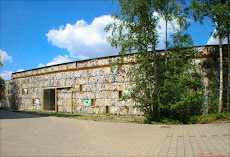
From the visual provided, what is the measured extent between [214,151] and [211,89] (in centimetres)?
661

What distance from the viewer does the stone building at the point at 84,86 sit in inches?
516

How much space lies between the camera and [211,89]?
10602mm

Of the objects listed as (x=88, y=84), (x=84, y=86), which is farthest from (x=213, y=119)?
(x=84, y=86)

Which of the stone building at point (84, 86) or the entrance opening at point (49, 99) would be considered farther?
the entrance opening at point (49, 99)

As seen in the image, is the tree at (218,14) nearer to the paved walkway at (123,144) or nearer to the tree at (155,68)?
the tree at (155,68)

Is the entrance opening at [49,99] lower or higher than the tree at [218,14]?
lower

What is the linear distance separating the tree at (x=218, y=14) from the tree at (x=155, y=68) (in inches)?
44.3

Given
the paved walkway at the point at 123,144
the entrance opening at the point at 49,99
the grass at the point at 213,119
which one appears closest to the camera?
the paved walkway at the point at 123,144

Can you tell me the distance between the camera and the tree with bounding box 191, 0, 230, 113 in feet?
30.1

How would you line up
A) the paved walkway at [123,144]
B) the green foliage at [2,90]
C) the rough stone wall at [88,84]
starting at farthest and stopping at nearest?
1. the green foliage at [2,90]
2. the rough stone wall at [88,84]
3. the paved walkway at [123,144]

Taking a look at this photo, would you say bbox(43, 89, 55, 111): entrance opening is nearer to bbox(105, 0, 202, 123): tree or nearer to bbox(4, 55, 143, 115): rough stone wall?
bbox(4, 55, 143, 115): rough stone wall

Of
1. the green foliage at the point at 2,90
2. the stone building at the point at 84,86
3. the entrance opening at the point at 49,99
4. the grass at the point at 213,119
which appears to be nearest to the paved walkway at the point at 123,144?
the grass at the point at 213,119

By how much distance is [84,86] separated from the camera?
1537 cm

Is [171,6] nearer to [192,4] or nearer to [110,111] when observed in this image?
[192,4]
